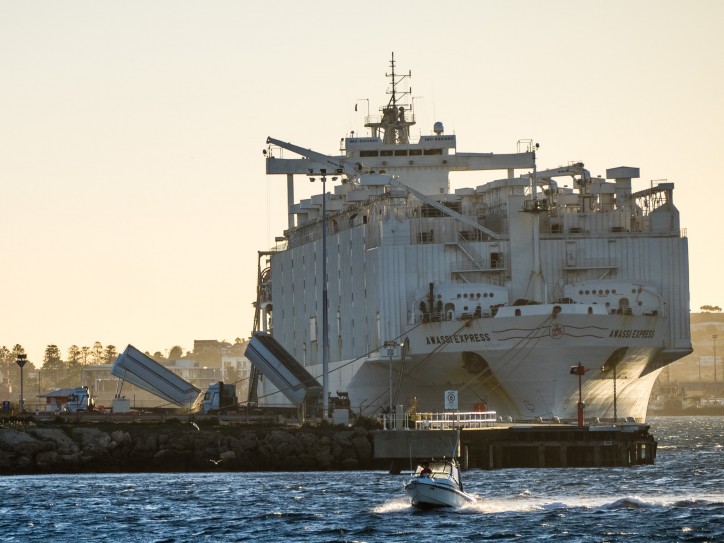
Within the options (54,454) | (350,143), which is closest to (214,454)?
(54,454)

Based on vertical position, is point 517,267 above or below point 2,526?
above

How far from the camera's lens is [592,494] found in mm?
70125

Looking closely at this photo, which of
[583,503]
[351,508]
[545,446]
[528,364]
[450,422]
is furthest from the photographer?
[528,364]

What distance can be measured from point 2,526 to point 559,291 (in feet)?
185

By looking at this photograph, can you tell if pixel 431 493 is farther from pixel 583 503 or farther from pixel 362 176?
pixel 362 176

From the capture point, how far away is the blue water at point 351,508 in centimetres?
5850

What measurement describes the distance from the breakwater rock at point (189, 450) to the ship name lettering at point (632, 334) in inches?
944

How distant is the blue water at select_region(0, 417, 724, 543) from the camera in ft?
192

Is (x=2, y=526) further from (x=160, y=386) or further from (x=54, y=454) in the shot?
(x=160, y=386)

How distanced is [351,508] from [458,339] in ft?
139

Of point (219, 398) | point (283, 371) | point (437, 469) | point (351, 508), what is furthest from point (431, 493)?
point (283, 371)

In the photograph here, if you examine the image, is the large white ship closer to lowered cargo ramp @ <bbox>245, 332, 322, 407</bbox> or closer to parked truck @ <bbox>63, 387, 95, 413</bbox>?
lowered cargo ramp @ <bbox>245, 332, 322, 407</bbox>

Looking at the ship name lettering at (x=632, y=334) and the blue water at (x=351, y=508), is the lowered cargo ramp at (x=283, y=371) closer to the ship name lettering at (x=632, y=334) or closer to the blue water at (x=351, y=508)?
the ship name lettering at (x=632, y=334)

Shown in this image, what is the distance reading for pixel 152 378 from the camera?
117 m
